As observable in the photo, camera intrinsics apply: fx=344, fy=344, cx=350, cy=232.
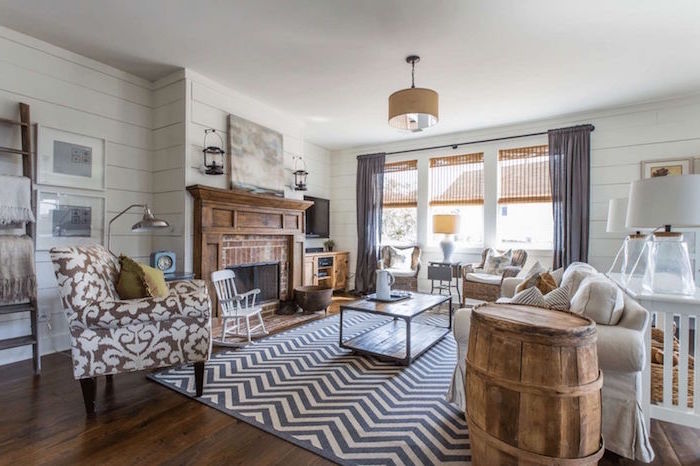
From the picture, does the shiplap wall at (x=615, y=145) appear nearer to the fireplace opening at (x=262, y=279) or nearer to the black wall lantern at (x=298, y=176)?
the black wall lantern at (x=298, y=176)

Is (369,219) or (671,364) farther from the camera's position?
(369,219)

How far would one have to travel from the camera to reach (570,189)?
436cm

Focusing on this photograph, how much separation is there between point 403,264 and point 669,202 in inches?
153

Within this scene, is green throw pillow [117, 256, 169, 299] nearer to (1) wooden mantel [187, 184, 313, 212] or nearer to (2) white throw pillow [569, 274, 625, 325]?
(1) wooden mantel [187, 184, 313, 212]

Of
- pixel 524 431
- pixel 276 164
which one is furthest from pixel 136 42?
pixel 524 431

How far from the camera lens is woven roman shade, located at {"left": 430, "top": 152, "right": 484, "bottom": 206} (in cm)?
515

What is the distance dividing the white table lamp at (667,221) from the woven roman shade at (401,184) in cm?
389

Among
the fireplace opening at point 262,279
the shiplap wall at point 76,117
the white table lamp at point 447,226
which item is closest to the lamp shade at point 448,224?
the white table lamp at point 447,226

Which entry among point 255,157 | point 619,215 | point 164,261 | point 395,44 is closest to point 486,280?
point 619,215

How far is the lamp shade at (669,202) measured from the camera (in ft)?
5.35

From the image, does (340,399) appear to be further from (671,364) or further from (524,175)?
(524,175)

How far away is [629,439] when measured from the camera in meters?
1.53

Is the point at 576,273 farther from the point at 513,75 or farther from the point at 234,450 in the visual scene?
the point at 234,450

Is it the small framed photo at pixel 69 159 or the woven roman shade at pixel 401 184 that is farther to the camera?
the woven roman shade at pixel 401 184
